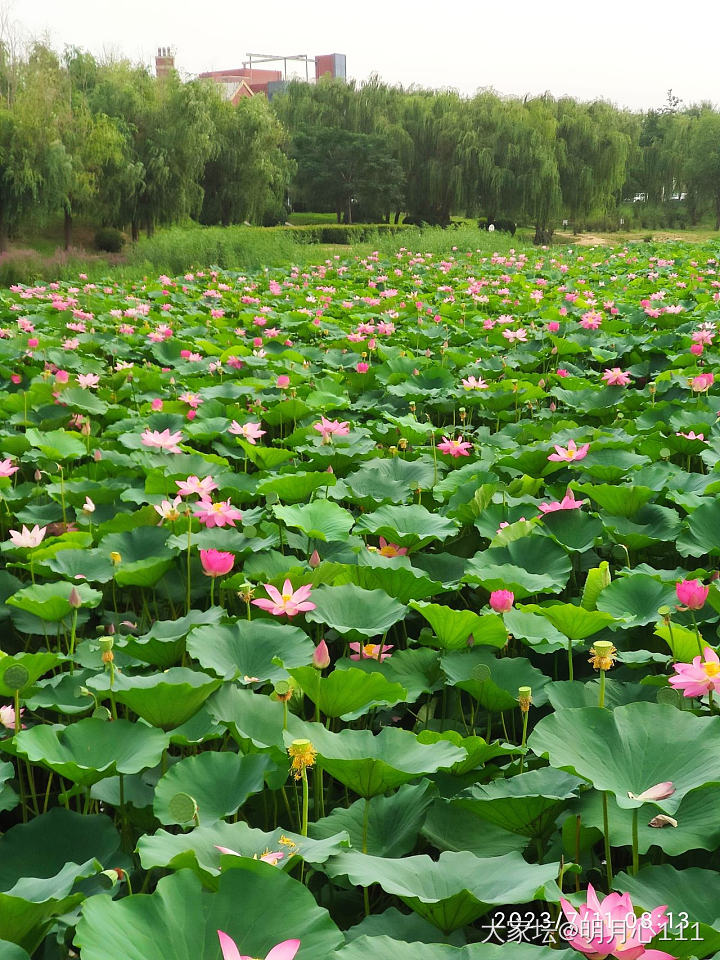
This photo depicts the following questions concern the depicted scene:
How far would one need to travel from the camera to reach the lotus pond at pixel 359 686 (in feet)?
2.89

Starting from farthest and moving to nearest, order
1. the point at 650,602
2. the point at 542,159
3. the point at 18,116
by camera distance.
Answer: the point at 542,159 → the point at 18,116 → the point at 650,602

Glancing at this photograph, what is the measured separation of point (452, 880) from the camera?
900 mm

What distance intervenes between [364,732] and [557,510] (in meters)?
1.12

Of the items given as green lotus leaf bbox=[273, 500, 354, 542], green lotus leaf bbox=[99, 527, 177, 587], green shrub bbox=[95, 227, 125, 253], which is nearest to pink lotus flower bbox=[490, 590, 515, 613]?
green lotus leaf bbox=[273, 500, 354, 542]

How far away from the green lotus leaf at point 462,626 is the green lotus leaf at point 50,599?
71 cm

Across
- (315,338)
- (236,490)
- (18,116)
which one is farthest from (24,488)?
(18,116)

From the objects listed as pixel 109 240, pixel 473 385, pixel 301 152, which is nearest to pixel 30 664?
pixel 473 385

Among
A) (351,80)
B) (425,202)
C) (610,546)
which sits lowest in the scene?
(610,546)

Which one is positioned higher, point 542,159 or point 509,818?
point 542,159

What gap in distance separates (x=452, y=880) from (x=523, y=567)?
3.47ft

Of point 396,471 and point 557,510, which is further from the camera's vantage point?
point 396,471

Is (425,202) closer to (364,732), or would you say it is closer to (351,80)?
(351,80)

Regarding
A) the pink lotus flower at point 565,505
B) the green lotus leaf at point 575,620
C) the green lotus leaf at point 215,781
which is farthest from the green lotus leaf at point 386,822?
the pink lotus flower at point 565,505

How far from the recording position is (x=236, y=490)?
2.36 meters
